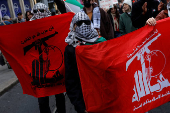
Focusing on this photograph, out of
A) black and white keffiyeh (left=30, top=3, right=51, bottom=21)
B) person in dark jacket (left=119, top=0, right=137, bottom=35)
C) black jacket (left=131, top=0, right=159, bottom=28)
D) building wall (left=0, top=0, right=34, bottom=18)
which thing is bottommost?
building wall (left=0, top=0, right=34, bottom=18)

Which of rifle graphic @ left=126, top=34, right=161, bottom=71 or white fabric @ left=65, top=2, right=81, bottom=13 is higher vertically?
white fabric @ left=65, top=2, right=81, bottom=13

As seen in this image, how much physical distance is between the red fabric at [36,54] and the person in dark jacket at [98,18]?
1273mm

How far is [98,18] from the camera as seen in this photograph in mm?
4617

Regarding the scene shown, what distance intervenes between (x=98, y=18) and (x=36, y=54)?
174 centimetres

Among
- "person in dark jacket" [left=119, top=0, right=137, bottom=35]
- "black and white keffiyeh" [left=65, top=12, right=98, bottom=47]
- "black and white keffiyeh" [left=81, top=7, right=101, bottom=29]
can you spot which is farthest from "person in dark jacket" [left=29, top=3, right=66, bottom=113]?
"person in dark jacket" [left=119, top=0, right=137, bottom=35]

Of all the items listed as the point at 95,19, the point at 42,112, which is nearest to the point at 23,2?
the point at 95,19

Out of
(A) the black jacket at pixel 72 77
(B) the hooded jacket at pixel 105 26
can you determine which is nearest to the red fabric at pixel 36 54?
(A) the black jacket at pixel 72 77

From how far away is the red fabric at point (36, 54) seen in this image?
3289mm

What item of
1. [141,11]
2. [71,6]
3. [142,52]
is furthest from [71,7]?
[142,52]

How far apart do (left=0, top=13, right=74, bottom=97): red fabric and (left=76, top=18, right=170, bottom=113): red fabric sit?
3.70ft

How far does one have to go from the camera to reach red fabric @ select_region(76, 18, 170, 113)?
2250 millimetres

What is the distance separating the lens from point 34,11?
11.8ft

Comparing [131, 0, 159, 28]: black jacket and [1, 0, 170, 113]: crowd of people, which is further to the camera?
[131, 0, 159, 28]: black jacket

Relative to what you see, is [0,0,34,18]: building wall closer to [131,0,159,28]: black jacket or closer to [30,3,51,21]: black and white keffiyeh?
[30,3,51,21]: black and white keffiyeh
